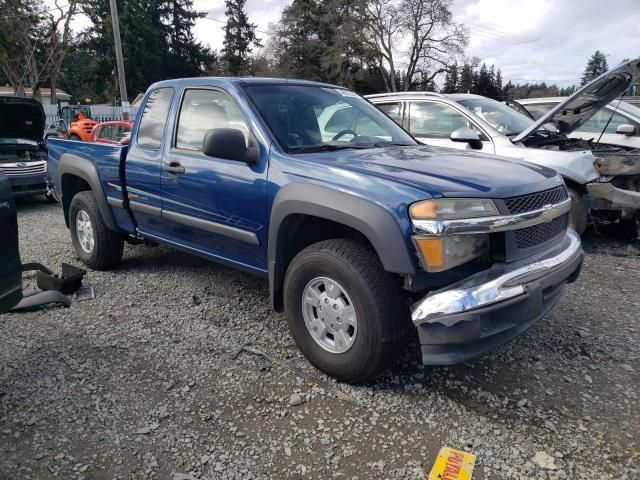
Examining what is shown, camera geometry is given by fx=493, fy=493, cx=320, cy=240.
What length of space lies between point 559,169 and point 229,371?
4186 mm

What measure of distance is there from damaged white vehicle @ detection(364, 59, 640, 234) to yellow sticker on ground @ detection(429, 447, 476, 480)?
3.04m

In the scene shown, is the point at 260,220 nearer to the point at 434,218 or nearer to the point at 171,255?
the point at 434,218

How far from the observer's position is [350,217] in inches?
105

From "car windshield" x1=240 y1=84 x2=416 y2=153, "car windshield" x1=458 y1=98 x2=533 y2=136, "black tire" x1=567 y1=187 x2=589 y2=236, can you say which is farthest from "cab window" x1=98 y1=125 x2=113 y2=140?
"black tire" x1=567 y1=187 x2=589 y2=236

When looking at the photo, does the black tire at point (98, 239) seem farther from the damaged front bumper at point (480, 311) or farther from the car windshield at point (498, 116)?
the car windshield at point (498, 116)

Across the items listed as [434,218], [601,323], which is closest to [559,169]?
[601,323]

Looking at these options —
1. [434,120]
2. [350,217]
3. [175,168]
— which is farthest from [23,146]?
[350,217]

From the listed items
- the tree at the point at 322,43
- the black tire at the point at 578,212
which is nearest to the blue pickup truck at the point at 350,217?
the black tire at the point at 578,212

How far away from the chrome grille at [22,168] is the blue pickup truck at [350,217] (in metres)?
5.25

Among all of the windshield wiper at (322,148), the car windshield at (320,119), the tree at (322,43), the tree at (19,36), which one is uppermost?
the tree at (322,43)

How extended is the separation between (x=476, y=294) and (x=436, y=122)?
4.43 metres

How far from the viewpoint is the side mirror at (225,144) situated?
3080mm

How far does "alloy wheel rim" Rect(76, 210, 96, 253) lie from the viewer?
507 centimetres

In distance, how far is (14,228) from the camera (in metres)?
2.92
